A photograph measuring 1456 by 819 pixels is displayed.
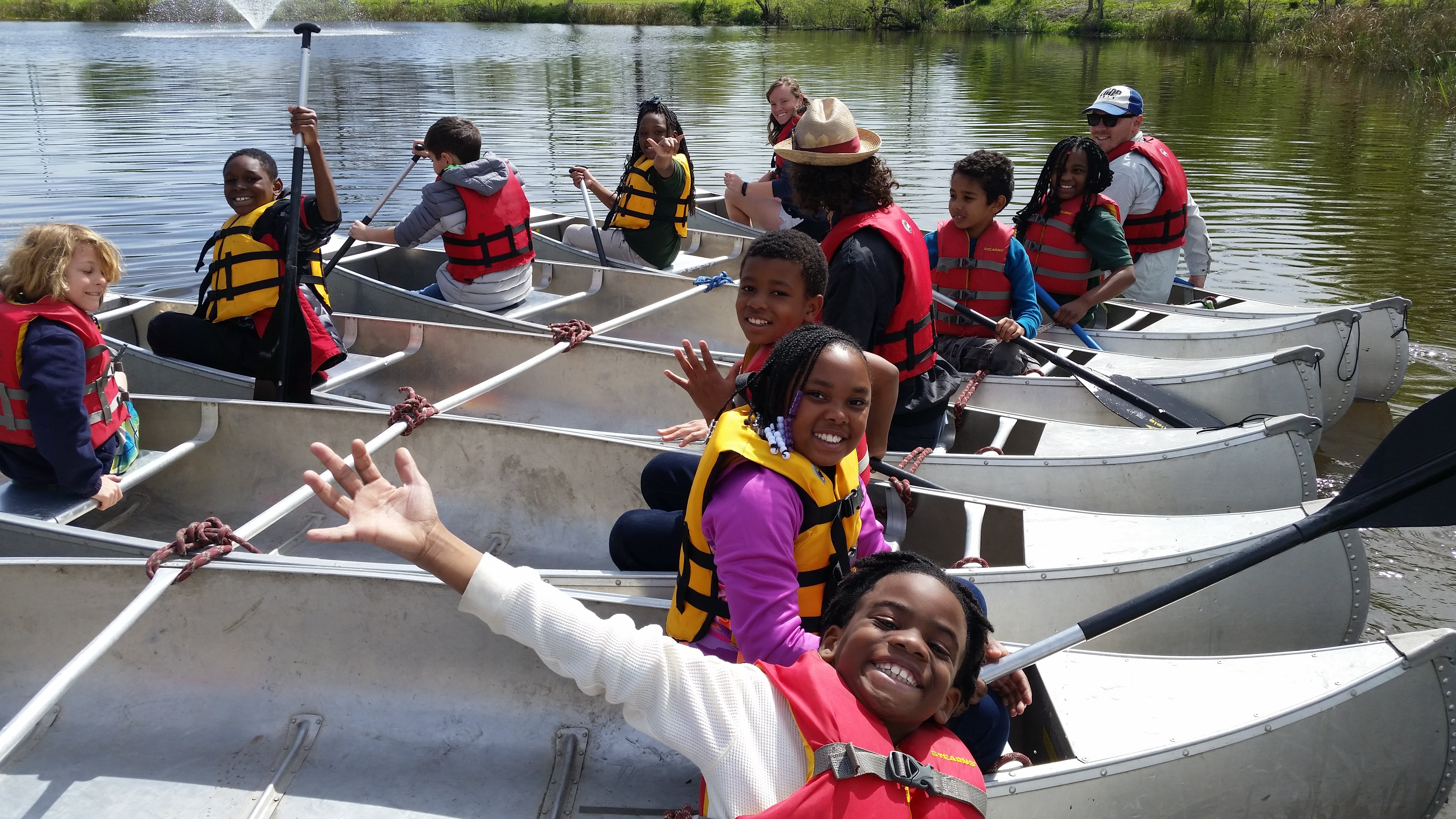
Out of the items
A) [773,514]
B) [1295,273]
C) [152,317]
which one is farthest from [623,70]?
[773,514]

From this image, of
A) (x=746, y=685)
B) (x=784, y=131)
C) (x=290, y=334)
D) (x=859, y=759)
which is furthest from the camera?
(x=784, y=131)

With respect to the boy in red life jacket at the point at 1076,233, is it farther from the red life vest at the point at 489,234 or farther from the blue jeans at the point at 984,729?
the blue jeans at the point at 984,729

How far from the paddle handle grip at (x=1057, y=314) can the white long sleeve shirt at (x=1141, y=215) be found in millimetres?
400

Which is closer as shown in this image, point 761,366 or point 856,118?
point 761,366

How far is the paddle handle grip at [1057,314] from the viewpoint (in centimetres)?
523

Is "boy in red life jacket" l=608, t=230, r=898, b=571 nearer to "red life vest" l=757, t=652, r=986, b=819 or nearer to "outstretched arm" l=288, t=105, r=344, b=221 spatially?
"red life vest" l=757, t=652, r=986, b=819

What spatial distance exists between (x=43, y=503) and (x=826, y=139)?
2909 millimetres

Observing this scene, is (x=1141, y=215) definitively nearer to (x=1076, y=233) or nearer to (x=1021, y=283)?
(x=1076, y=233)

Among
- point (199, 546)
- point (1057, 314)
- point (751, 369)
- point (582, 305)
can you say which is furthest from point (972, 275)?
point (199, 546)

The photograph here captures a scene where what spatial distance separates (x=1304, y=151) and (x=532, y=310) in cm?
1226

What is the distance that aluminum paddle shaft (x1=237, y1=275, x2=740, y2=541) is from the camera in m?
3.05

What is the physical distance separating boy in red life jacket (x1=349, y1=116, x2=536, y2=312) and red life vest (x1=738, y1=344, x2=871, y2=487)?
2997 mm

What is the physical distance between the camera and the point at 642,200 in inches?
265

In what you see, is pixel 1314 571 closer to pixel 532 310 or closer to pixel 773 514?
pixel 773 514
